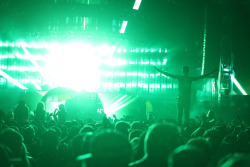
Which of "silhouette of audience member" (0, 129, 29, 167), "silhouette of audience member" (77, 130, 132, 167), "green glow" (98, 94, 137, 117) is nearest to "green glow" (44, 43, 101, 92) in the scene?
"green glow" (98, 94, 137, 117)

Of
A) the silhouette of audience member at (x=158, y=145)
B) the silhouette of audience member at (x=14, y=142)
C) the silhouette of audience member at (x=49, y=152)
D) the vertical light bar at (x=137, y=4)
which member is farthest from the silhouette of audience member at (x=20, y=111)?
the vertical light bar at (x=137, y=4)

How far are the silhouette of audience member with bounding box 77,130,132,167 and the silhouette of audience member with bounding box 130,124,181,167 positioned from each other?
29 cm

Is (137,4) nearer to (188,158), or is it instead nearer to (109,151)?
(109,151)

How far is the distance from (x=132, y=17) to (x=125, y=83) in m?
7.46

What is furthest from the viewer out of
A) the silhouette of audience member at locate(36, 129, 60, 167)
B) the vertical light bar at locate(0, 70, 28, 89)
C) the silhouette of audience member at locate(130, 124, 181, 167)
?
the vertical light bar at locate(0, 70, 28, 89)

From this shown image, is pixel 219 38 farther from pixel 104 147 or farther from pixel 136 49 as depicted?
pixel 104 147

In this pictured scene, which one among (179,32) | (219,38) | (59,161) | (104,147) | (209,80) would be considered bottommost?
(59,161)

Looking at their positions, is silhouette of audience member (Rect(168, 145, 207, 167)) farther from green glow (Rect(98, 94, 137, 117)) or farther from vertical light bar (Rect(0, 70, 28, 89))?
vertical light bar (Rect(0, 70, 28, 89))

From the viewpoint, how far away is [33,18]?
19.2 m

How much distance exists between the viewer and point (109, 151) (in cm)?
221

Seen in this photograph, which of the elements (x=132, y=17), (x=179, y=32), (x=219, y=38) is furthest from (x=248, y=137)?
(x=179, y=32)

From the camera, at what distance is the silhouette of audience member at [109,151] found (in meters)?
2.18

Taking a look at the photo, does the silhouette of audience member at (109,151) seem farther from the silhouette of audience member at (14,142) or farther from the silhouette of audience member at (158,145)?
the silhouette of audience member at (14,142)

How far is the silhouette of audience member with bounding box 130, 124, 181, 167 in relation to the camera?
2527 millimetres
